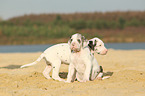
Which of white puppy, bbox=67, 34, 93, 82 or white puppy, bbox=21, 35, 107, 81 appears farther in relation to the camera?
white puppy, bbox=21, 35, 107, 81

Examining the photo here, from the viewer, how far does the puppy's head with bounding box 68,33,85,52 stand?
5758mm

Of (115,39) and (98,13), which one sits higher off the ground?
(98,13)

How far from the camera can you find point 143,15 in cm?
5162

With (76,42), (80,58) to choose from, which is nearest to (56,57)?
(80,58)

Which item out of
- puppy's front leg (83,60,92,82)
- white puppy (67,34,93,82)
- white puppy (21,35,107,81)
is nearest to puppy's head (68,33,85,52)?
white puppy (67,34,93,82)

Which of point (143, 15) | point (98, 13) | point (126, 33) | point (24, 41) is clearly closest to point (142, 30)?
point (126, 33)

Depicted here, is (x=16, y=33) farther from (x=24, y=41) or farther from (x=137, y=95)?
(x=137, y=95)

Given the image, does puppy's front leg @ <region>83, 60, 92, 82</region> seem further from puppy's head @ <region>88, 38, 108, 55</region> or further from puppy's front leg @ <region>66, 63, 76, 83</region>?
puppy's head @ <region>88, 38, 108, 55</region>

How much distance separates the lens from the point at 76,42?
19.0 ft

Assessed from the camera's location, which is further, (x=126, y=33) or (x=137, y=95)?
(x=126, y=33)

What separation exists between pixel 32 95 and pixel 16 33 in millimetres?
38961

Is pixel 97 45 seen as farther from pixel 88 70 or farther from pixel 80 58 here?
pixel 88 70

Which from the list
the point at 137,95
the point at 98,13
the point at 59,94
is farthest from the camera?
the point at 98,13

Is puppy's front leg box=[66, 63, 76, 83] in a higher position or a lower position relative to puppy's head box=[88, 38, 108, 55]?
lower
